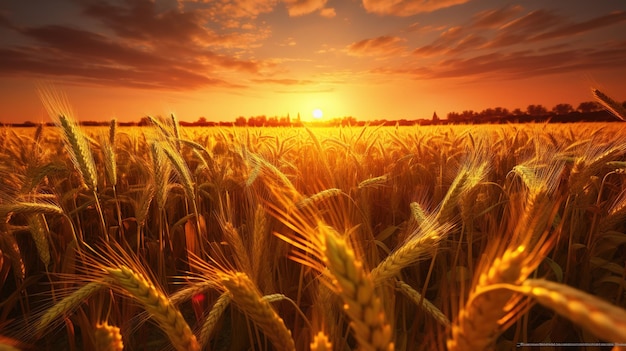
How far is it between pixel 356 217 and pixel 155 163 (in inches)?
48.8

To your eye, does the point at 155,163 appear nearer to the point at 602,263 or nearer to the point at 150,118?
the point at 150,118

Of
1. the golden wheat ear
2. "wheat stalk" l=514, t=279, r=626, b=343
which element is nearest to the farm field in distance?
"wheat stalk" l=514, t=279, r=626, b=343

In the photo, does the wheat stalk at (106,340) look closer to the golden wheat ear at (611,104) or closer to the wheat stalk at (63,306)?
the wheat stalk at (63,306)

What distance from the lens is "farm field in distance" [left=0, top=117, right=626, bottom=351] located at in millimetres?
523


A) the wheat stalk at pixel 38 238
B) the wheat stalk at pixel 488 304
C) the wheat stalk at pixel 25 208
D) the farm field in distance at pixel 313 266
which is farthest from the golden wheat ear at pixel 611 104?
the wheat stalk at pixel 38 238

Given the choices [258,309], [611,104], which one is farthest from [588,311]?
[611,104]

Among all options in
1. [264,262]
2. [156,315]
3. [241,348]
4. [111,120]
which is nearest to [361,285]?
[156,315]

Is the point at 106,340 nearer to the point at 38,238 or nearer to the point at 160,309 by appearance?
the point at 160,309

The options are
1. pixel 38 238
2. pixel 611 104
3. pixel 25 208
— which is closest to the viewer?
pixel 25 208

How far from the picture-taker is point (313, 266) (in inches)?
36.7

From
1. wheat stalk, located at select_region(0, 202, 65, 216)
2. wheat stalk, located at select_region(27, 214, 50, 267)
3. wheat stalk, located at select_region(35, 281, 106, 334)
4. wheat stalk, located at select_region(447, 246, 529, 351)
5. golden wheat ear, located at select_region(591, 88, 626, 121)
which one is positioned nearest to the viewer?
wheat stalk, located at select_region(447, 246, 529, 351)

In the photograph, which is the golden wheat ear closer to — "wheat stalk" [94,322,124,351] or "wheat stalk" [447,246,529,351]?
"wheat stalk" [447,246,529,351]

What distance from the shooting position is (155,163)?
1771mm

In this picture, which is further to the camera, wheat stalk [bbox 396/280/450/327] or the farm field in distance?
wheat stalk [bbox 396/280/450/327]
